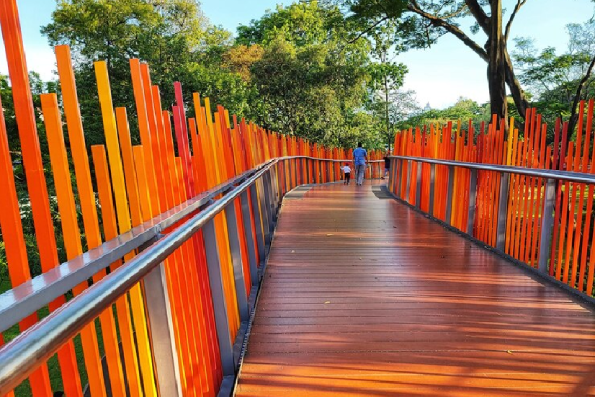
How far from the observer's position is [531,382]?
2.40 metres

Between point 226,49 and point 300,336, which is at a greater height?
point 226,49

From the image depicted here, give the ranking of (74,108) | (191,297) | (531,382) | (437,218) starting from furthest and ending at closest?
(437,218), (531,382), (191,297), (74,108)

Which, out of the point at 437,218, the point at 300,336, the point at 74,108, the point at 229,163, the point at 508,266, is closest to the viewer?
the point at 74,108

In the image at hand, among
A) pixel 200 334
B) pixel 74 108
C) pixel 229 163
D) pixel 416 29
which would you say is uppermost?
pixel 416 29

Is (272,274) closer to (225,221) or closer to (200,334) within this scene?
(225,221)

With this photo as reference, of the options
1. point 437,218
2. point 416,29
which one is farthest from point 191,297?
point 416,29

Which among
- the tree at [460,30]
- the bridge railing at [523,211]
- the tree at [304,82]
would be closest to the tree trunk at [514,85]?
the tree at [460,30]

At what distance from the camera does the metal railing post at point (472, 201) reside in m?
5.59

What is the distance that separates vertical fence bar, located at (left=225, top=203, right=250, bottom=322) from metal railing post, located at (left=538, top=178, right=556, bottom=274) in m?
2.52

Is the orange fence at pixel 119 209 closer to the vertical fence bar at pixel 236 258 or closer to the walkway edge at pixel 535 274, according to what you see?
the vertical fence bar at pixel 236 258

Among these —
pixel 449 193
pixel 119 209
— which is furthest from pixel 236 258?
pixel 449 193

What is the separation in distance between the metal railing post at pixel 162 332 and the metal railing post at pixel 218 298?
0.75 meters

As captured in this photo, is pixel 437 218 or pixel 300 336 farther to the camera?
pixel 437 218

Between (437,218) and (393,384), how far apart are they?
5055 mm
